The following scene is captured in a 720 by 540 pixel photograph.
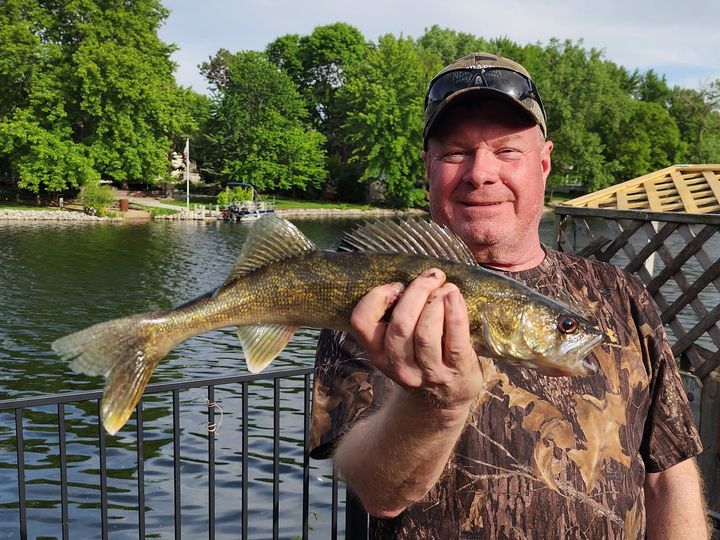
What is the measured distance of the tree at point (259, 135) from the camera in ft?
207

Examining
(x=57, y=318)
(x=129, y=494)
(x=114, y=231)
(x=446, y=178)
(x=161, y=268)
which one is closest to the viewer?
(x=446, y=178)

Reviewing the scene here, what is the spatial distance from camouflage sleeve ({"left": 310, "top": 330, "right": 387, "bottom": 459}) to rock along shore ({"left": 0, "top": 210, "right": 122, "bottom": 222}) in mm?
48410

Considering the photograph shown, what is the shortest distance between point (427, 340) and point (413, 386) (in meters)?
0.17

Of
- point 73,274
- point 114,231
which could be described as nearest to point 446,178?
point 73,274

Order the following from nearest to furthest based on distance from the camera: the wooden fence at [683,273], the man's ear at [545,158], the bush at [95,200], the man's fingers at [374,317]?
the man's fingers at [374,317], the man's ear at [545,158], the wooden fence at [683,273], the bush at [95,200]

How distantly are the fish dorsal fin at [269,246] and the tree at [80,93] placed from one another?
51.5 meters

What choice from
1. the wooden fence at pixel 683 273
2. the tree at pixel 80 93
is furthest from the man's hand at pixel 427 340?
the tree at pixel 80 93

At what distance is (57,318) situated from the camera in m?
20.2

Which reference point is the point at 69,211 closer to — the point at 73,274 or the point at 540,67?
the point at 73,274

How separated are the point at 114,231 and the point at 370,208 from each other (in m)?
26.9

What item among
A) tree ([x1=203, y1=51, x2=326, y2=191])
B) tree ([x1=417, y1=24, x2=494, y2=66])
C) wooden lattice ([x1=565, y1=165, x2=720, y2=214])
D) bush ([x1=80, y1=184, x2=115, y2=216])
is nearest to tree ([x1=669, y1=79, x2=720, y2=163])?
tree ([x1=417, y1=24, x2=494, y2=66])

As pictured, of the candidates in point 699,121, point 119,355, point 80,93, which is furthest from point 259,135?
point 119,355

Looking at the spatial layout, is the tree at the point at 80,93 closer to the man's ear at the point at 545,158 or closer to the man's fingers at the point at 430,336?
the man's ear at the point at 545,158

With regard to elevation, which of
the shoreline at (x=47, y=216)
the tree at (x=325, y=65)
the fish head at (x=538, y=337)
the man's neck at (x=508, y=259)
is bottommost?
the shoreline at (x=47, y=216)
